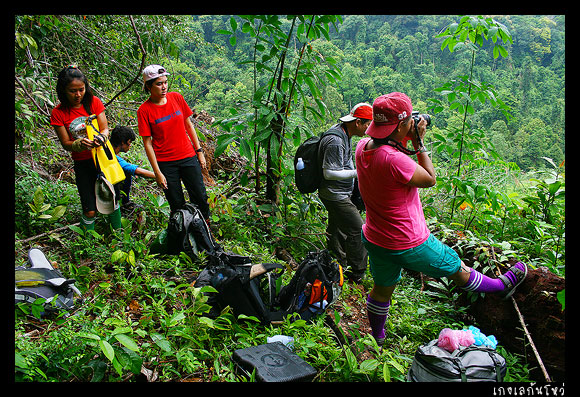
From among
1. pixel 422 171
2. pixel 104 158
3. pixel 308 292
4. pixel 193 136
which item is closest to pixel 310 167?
pixel 193 136

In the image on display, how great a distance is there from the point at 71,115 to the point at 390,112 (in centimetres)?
256

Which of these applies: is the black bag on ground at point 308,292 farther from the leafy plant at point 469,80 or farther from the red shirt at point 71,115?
the red shirt at point 71,115

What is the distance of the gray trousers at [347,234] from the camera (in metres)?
3.60

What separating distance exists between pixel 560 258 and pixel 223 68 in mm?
13019

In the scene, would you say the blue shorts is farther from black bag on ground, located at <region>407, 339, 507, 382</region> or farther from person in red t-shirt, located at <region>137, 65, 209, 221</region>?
person in red t-shirt, located at <region>137, 65, 209, 221</region>

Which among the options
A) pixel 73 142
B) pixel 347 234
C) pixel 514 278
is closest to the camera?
pixel 514 278

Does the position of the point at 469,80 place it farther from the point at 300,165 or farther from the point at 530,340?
the point at 530,340

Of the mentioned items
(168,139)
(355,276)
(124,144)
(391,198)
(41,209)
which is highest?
(168,139)

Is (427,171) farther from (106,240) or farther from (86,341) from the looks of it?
(106,240)

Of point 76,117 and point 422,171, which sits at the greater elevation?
point 76,117

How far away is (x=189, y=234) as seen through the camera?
11.0 ft

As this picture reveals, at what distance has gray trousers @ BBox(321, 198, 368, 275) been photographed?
3600 millimetres

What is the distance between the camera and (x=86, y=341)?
1.99 metres
